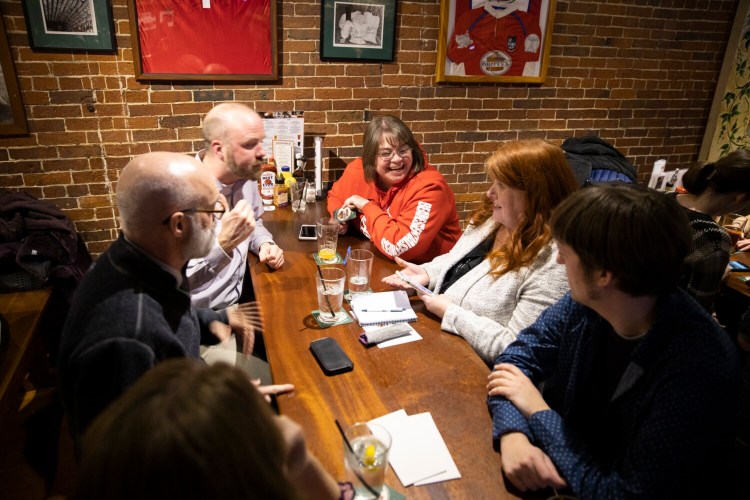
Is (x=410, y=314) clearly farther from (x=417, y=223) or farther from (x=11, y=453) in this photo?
(x=11, y=453)

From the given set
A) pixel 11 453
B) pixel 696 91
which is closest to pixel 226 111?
pixel 11 453

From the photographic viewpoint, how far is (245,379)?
67cm

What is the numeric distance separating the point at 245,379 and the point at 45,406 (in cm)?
264

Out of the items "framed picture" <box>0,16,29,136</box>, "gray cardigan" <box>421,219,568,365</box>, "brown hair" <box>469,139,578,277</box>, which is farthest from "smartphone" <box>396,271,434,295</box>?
"framed picture" <box>0,16,29,136</box>

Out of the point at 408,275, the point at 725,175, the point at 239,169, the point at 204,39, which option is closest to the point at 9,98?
the point at 204,39

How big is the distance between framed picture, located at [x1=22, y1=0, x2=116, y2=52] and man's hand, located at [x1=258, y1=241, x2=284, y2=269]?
178 centimetres

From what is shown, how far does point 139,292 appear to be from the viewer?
1.19 metres

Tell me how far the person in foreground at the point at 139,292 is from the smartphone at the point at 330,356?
161 mm

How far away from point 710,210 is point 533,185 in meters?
1.37

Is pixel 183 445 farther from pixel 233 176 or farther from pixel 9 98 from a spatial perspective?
pixel 9 98

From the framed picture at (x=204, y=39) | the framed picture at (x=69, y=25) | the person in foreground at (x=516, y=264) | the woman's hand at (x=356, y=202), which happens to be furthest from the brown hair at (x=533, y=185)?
the framed picture at (x=69, y=25)

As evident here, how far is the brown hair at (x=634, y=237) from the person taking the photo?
1.08m

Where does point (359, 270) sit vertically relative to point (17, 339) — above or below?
above

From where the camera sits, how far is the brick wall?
9.93 ft
